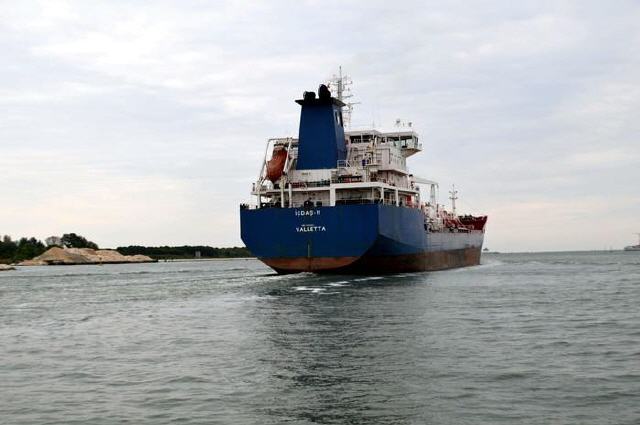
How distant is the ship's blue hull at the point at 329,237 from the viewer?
43.3 meters

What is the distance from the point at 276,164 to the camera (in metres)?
49.0

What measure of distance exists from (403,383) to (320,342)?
5.33 metres

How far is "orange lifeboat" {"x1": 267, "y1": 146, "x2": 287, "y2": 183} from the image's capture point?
48406 millimetres

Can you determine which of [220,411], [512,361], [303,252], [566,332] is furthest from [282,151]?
[220,411]

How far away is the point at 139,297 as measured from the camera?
35.1m

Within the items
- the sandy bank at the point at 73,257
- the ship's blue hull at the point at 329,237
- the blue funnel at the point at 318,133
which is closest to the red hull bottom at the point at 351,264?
the ship's blue hull at the point at 329,237

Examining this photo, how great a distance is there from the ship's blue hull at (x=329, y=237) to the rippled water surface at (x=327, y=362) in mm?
13056

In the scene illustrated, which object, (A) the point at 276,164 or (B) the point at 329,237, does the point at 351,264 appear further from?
(A) the point at 276,164

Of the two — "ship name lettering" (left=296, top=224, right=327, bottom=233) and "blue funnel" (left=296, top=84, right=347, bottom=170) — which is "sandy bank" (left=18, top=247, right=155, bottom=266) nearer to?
"blue funnel" (left=296, top=84, right=347, bottom=170)

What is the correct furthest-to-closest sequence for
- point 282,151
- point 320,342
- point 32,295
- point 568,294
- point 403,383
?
1. point 282,151
2. point 32,295
3. point 568,294
4. point 320,342
5. point 403,383

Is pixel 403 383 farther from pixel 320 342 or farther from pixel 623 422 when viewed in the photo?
pixel 320 342

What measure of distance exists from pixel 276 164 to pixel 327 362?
34.0m

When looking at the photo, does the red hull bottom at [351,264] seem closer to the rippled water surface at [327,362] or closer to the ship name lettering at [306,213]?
the ship name lettering at [306,213]

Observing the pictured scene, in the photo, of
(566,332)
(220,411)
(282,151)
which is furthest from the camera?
(282,151)
